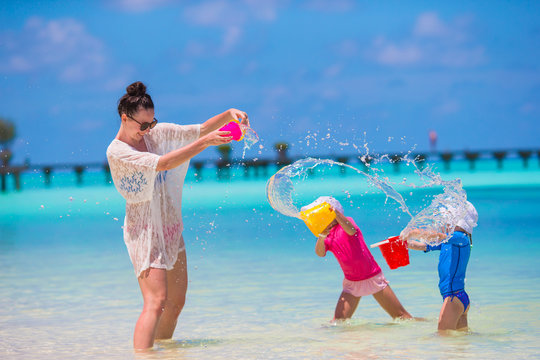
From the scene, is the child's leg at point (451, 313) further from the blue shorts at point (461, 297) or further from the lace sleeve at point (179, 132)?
the lace sleeve at point (179, 132)

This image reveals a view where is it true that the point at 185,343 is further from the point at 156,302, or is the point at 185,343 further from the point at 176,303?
the point at 156,302

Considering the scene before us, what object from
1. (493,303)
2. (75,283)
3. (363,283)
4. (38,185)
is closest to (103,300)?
(75,283)

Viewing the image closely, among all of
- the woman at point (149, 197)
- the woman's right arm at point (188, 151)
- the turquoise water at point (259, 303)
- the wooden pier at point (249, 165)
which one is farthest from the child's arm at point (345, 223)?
the wooden pier at point (249, 165)

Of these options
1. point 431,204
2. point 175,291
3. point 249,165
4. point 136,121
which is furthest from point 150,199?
point 249,165

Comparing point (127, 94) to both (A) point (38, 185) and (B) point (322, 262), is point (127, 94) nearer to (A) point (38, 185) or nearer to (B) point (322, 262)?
(B) point (322, 262)

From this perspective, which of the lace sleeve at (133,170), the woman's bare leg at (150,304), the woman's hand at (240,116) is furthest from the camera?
the woman's hand at (240,116)

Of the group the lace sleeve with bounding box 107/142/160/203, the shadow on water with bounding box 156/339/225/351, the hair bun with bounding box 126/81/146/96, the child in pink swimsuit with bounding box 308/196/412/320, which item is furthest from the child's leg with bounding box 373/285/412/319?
the hair bun with bounding box 126/81/146/96

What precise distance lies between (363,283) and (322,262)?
4.33m

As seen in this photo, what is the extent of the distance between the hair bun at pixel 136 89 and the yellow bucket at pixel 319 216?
158cm

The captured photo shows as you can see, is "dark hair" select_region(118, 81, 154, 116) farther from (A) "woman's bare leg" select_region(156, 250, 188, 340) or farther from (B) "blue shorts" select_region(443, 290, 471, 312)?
(B) "blue shorts" select_region(443, 290, 471, 312)

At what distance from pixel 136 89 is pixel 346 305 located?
2376 mm

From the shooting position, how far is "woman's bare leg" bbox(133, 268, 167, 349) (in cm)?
511

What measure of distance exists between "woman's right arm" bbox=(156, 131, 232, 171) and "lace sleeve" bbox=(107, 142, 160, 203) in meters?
0.06

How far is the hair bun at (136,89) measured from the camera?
16.9 feet
